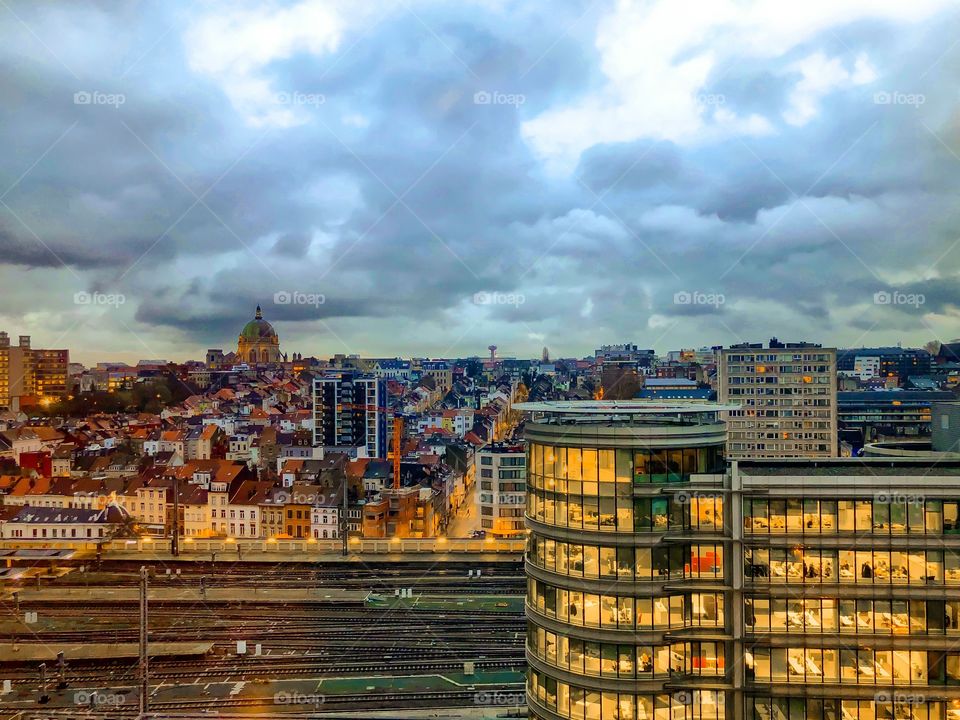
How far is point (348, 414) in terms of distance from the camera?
335 ft

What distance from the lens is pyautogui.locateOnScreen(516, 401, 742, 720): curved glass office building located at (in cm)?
1608

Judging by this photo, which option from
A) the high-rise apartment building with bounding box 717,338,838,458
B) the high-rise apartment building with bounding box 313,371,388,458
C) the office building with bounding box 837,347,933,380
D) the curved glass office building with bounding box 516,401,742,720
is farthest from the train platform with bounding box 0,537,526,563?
the office building with bounding box 837,347,933,380

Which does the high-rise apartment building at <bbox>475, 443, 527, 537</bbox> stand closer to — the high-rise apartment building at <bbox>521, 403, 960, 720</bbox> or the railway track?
the railway track

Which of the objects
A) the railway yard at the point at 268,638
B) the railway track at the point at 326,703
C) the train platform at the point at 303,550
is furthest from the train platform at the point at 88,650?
the train platform at the point at 303,550

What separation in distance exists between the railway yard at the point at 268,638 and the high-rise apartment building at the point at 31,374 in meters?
105

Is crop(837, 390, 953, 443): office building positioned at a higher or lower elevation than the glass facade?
higher

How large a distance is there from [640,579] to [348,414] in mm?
88567

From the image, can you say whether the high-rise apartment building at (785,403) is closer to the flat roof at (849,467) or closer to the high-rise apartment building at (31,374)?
the flat roof at (849,467)

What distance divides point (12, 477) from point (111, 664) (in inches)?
1799

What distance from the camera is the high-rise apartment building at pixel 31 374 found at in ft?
469

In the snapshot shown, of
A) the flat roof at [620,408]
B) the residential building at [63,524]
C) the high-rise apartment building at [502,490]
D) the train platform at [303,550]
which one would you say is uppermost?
the flat roof at [620,408]

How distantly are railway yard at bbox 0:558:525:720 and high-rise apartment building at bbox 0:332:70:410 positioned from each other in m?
105

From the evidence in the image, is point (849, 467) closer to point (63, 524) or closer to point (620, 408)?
point (620, 408)

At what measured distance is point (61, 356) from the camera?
508 feet
